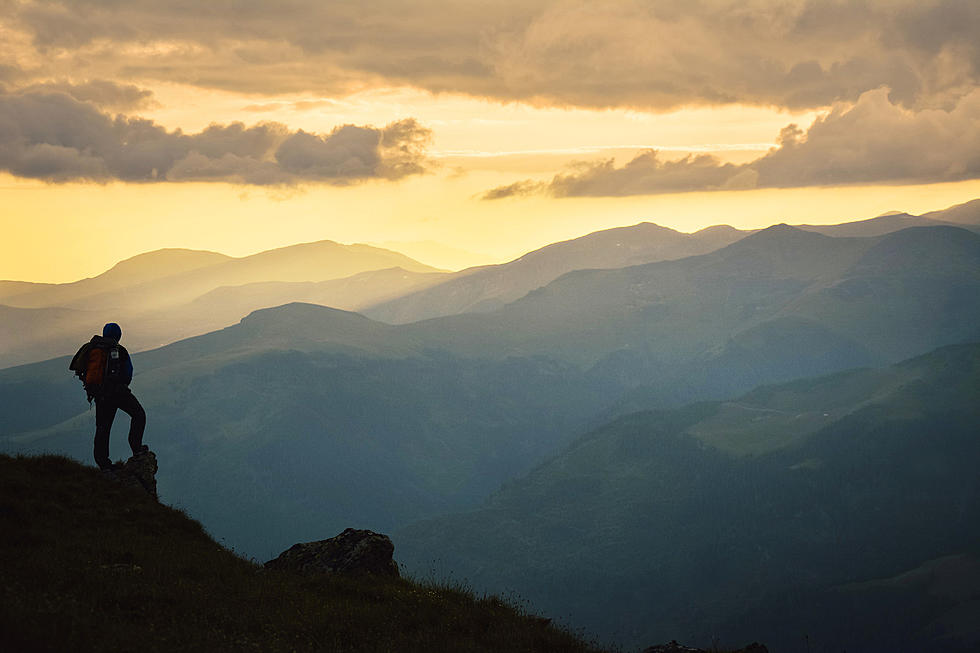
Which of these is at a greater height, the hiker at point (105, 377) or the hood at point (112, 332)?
the hood at point (112, 332)

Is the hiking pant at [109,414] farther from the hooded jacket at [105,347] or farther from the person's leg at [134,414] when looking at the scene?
the hooded jacket at [105,347]

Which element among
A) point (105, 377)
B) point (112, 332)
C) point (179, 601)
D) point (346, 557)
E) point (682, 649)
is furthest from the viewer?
point (112, 332)

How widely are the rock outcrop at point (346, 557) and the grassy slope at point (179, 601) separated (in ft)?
4.24

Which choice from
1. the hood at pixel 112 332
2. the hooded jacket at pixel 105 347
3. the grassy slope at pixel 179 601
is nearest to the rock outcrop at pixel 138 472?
the hooded jacket at pixel 105 347

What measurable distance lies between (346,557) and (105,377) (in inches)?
395

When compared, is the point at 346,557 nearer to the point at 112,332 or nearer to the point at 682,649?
the point at 682,649

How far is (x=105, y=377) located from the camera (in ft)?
80.8

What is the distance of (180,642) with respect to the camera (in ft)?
42.6

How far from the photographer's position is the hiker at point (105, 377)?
24547 millimetres

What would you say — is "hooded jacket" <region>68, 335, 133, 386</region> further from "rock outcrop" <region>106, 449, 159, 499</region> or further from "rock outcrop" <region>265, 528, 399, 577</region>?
"rock outcrop" <region>265, 528, 399, 577</region>

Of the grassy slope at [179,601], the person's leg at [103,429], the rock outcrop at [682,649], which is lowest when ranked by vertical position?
the rock outcrop at [682,649]

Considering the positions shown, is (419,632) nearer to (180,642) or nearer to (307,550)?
(180,642)

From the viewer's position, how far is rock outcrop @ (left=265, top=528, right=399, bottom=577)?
2009 cm

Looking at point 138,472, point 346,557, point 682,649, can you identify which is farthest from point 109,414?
point 682,649
